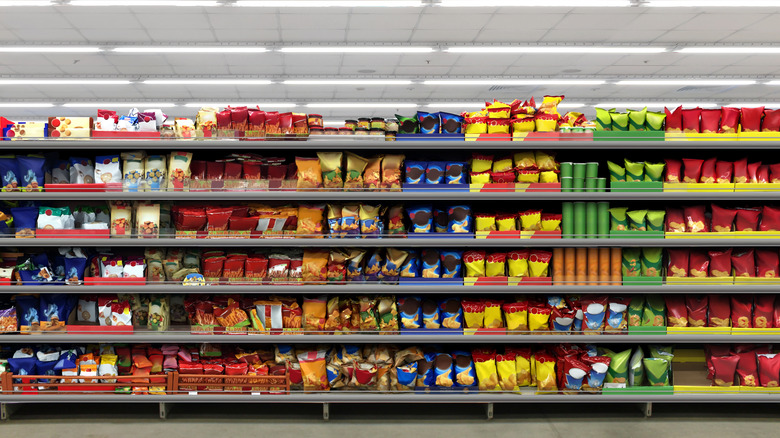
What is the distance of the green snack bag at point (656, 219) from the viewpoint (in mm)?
3416

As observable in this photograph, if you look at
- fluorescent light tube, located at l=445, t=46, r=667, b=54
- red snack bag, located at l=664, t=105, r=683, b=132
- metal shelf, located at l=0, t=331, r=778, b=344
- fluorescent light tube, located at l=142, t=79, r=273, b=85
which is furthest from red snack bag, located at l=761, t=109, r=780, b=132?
fluorescent light tube, located at l=142, t=79, r=273, b=85

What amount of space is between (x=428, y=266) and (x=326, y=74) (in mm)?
6412

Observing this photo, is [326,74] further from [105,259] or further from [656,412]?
[656,412]

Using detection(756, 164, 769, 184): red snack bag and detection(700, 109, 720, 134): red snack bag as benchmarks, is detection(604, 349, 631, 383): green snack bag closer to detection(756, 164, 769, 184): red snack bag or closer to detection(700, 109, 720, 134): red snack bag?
detection(756, 164, 769, 184): red snack bag

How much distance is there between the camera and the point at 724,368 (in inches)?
135

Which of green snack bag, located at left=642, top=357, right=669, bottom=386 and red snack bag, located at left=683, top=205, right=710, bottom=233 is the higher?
red snack bag, located at left=683, top=205, right=710, bottom=233

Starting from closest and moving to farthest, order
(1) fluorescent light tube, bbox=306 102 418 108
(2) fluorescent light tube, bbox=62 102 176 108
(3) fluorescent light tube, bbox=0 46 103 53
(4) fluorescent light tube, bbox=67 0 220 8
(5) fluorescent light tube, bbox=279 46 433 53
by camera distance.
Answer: (4) fluorescent light tube, bbox=67 0 220 8 → (3) fluorescent light tube, bbox=0 46 103 53 → (5) fluorescent light tube, bbox=279 46 433 53 → (2) fluorescent light tube, bbox=62 102 176 108 → (1) fluorescent light tube, bbox=306 102 418 108

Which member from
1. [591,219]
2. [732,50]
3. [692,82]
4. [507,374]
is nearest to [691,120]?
[591,219]

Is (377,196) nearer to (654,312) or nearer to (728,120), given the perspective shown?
(654,312)

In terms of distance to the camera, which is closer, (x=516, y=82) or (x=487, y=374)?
(x=487, y=374)

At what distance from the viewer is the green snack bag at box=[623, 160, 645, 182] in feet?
11.3

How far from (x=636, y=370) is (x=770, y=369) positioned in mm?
887

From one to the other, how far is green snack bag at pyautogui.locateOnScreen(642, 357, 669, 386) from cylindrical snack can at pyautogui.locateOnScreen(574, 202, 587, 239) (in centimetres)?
95

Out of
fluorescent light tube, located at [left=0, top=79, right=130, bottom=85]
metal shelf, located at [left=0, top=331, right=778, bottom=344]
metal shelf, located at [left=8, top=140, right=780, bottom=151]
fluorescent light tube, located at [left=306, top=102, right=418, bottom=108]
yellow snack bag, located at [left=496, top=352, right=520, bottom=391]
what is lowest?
yellow snack bag, located at [left=496, top=352, right=520, bottom=391]
